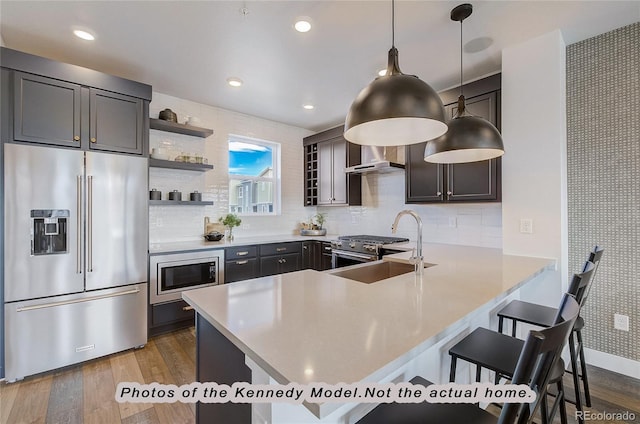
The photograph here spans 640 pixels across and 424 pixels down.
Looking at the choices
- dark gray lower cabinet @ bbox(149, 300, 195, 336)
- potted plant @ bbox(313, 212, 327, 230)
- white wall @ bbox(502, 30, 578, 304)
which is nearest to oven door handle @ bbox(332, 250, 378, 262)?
potted plant @ bbox(313, 212, 327, 230)

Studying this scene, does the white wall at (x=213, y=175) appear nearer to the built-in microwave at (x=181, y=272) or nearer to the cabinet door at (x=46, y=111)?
the built-in microwave at (x=181, y=272)

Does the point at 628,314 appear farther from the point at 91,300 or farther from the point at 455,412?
the point at 91,300

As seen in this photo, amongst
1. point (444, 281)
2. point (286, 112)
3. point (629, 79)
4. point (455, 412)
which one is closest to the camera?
point (455, 412)

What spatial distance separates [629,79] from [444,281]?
88.9 inches

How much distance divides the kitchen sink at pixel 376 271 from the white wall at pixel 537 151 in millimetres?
950

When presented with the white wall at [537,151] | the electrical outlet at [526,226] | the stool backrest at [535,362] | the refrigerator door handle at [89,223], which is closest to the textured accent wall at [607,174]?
the white wall at [537,151]

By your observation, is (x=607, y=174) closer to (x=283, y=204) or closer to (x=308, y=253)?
(x=308, y=253)

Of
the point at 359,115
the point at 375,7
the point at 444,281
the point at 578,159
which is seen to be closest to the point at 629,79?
the point at 578,159

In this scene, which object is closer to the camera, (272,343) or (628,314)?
(272,343)

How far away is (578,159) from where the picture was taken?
236 cm

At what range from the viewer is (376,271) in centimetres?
235

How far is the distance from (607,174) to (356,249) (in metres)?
2.31

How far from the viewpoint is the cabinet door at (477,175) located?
8.32 feet

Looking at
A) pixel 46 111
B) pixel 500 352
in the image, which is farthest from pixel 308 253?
pixel 46 111
